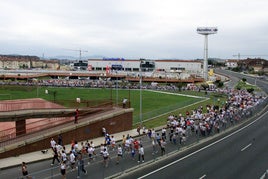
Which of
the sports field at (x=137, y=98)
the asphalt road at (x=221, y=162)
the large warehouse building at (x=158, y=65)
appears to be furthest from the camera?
the large warehouse building at (x=158, y=65)

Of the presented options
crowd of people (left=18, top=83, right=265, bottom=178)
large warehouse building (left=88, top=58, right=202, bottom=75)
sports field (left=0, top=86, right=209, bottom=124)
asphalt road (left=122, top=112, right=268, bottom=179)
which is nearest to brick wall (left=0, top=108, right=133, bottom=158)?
crowd of people (left=18, top=83, right=265, bottom=178)

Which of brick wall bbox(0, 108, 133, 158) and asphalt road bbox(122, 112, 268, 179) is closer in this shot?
asphalt road bbox(122, 112, 268, 179)

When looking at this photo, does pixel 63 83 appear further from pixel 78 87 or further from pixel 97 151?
pixel 97 151

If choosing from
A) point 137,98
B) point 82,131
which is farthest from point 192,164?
point 137,98

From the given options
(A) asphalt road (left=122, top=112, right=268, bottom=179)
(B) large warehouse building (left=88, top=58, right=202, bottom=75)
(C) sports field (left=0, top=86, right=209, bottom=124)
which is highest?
(B) large warehouse building (left=88, top=58, right=202, bottom=75)

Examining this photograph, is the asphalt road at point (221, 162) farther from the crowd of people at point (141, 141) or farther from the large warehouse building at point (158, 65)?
the large warehouse building at point (158, 65)

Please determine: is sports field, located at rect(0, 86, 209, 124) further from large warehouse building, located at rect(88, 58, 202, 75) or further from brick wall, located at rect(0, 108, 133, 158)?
large warehouse building, located at rect(88, 58, 202, 75)

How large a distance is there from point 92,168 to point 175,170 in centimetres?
480

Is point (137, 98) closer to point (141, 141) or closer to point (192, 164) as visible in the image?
point (141, 141)

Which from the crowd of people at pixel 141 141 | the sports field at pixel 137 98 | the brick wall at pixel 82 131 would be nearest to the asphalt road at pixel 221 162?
the crowd of people at pixel 141 141

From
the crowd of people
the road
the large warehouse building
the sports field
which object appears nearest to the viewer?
the road

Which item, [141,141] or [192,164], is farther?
[141,141]

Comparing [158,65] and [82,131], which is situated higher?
[158,65]

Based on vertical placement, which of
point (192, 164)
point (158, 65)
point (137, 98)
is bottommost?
point (192, 164)
